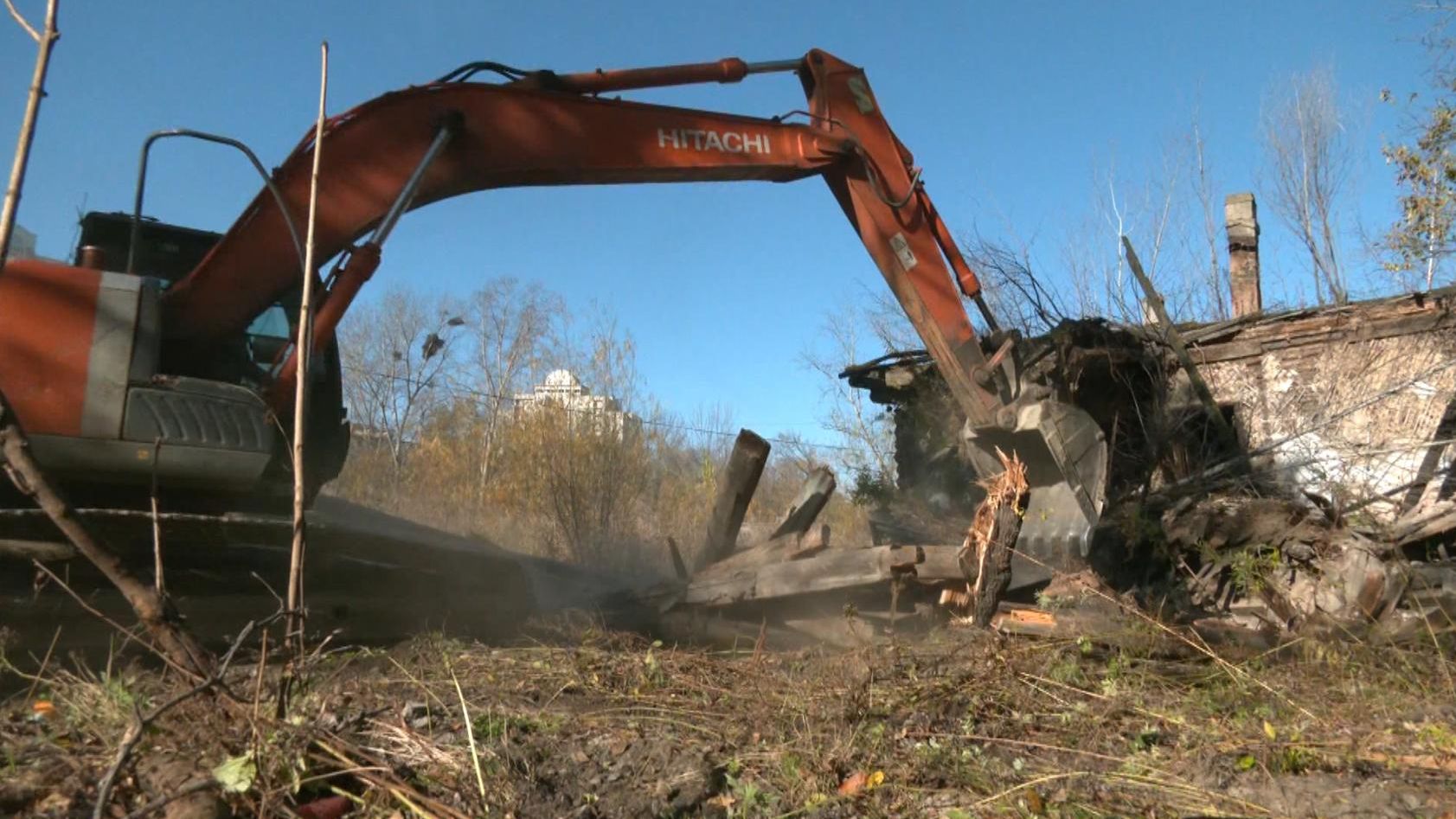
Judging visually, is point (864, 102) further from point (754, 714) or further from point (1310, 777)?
point (1310, 777)

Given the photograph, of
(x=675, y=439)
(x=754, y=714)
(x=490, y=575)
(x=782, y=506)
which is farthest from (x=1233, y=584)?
(x=782, y=506)

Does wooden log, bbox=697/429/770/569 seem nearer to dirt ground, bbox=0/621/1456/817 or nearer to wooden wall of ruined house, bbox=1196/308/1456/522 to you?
dirt ground, bbox=0/621/1456/817

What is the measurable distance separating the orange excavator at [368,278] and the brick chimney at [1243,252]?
309 inches

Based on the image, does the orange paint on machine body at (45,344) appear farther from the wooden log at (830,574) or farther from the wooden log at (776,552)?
the wooden log at (776,552)

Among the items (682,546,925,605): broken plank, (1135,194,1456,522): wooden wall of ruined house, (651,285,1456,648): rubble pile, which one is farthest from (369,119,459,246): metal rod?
(1135,194,1456,522): wooden wall of ruined house

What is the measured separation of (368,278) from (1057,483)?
4906 millimetres

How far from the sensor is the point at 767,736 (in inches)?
171

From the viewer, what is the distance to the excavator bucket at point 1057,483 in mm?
7277

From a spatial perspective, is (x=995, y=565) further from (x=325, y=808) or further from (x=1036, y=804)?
(x=325, y=808)

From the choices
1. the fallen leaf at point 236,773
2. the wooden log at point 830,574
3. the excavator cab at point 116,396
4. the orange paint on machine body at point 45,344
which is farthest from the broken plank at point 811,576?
the fallen leaf at point 236,773

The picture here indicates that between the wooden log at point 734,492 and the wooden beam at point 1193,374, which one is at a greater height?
the wooden beam at point 1193,374

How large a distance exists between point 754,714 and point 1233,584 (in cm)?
440

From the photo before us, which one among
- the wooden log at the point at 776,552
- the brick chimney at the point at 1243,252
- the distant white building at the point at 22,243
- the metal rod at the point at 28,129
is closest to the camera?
the metal rod at the point at 28,129

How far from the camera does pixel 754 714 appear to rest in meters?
4.58
